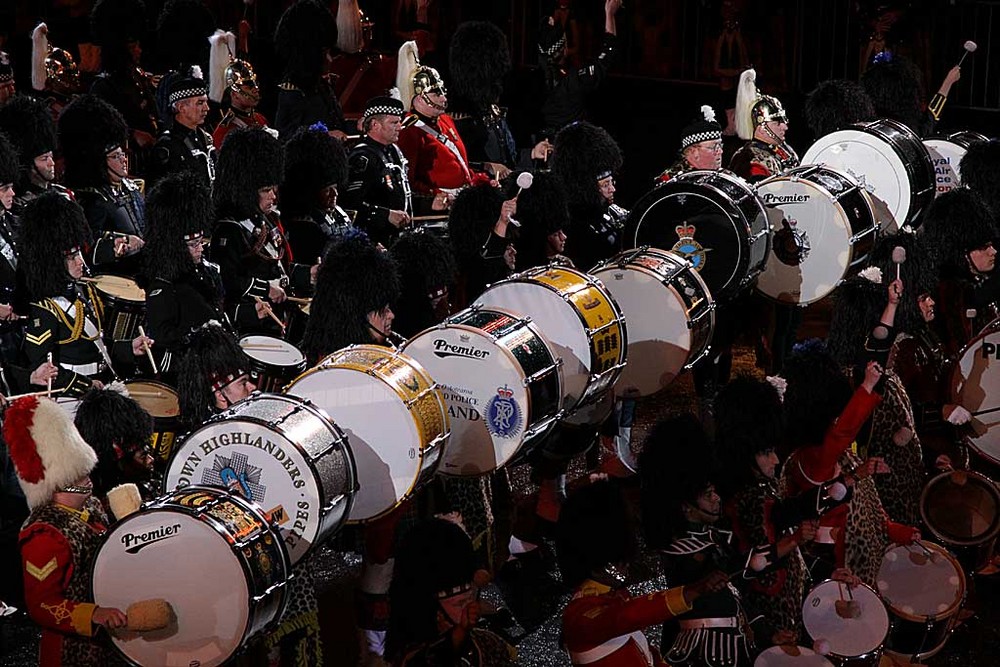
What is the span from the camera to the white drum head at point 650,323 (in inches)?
276

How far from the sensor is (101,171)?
7797mm

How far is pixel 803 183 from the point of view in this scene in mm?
8250

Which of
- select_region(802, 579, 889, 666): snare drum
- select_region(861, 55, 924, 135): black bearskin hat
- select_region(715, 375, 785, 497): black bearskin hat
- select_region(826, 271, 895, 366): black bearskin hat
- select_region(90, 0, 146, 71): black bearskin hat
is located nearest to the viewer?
select_region(802, 579, 889, 666): snare drum

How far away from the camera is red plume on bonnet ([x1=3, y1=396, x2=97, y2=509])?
4691mm

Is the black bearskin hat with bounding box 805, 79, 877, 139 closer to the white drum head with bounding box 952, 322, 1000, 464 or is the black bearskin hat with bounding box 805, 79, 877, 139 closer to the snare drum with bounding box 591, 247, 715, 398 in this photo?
the snare drum with bounding box 591, 247, 715, 398

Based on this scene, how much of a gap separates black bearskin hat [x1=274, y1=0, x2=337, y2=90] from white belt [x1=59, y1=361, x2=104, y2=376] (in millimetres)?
3388

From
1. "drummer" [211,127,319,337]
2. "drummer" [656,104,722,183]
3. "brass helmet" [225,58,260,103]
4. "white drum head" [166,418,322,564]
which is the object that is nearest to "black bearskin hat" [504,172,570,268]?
"drummer" [211,127,319,337]

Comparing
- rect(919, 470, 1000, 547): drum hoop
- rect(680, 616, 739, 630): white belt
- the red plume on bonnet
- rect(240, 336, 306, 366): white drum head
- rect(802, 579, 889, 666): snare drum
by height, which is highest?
the red plume on bonnet

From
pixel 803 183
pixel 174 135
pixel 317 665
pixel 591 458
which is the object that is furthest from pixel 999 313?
pixel 174 135

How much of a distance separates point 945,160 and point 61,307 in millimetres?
6046

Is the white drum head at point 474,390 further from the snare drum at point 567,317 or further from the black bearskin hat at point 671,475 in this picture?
the black bearskin hat at point 671,475

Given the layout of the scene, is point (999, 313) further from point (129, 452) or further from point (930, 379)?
point (129, 452)

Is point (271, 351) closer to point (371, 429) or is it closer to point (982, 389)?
point (371, 429)

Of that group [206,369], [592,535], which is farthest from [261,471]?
[592,535]
